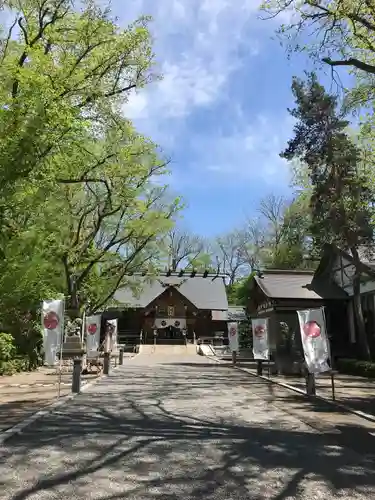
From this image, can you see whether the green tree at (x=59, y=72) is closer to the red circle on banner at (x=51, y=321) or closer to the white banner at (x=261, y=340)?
the red circle on banner at (x=51, y=321)

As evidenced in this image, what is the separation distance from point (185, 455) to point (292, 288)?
18.8 meters

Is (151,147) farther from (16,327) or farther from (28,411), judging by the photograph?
(28,411)

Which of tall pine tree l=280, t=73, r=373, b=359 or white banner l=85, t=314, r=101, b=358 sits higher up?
tall pine tree l=280, t=73, r=373, b=359

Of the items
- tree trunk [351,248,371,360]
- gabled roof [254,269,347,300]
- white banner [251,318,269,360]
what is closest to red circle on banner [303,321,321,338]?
white banner [251,318,269,360]

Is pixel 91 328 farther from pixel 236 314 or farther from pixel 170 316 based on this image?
pixel 236 314

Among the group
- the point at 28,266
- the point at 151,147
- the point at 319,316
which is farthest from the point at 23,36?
the point at 319,316

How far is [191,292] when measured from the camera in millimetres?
54469

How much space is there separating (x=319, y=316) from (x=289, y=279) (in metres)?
14.1

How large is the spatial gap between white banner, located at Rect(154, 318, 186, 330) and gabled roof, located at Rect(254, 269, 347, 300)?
24021mm

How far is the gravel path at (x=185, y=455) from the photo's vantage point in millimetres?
5215

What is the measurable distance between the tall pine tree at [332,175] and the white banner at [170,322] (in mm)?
30053

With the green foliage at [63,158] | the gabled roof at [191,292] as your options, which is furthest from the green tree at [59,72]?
the gabled roof at [191,292]

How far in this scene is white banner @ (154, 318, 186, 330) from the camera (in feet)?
163

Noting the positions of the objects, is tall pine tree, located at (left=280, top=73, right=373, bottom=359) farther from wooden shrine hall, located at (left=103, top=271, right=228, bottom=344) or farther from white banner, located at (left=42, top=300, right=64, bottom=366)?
wooden shrine hall, located at (left=103, top=271, right=228, bottom=344)
